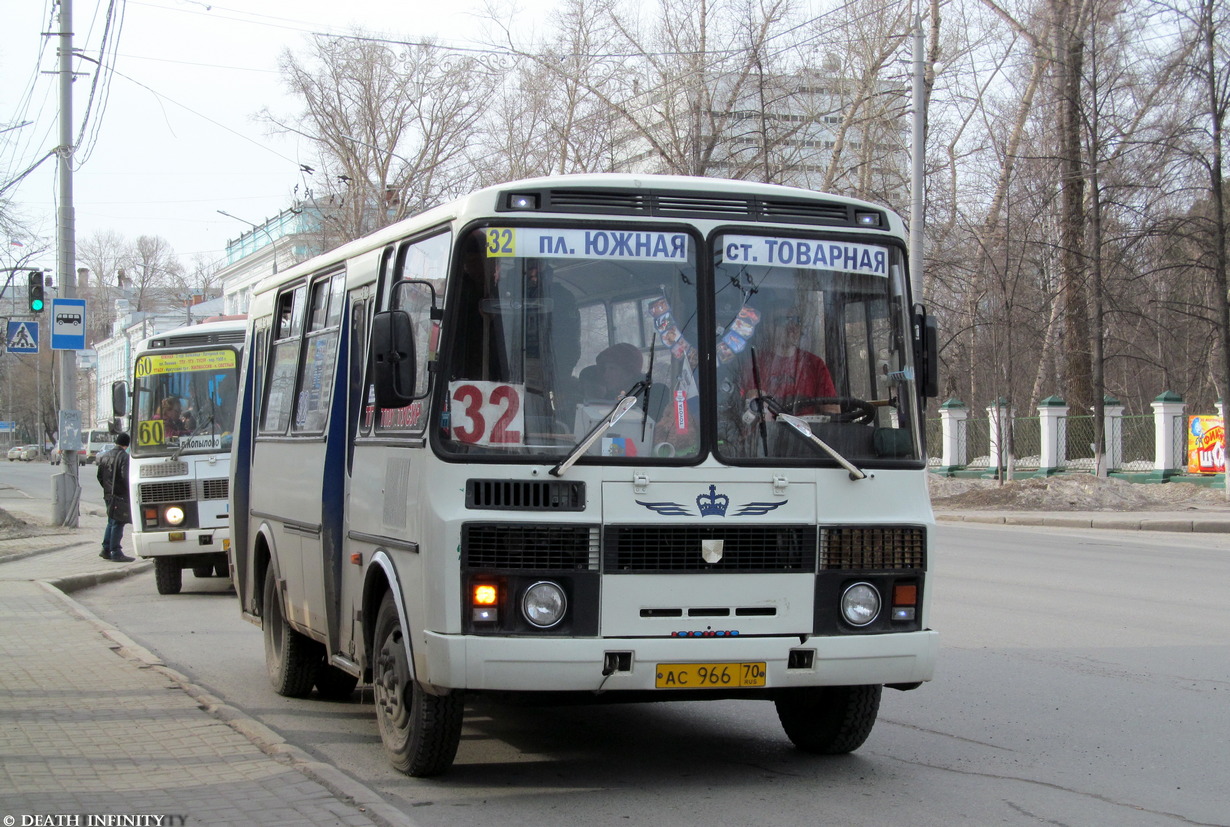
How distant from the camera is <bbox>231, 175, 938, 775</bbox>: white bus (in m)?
5.70

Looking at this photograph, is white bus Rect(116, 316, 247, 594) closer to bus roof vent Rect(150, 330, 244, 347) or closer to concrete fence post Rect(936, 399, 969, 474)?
bus roof vent Rect(150, 330, 244, 347)

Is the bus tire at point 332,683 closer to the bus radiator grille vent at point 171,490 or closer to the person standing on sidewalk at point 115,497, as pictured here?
the bus radiator grille vent at point 171,490

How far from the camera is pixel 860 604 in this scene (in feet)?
19.7

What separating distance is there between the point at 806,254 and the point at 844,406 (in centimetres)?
73

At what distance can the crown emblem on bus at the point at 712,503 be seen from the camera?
19.1ft

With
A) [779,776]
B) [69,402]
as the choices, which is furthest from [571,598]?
[69,402]

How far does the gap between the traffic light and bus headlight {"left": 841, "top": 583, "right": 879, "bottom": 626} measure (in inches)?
835

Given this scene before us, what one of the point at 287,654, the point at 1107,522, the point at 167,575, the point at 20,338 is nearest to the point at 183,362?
the point at 167,575

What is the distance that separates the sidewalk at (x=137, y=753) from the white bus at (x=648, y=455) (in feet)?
2.06

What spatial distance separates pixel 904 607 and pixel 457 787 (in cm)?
220

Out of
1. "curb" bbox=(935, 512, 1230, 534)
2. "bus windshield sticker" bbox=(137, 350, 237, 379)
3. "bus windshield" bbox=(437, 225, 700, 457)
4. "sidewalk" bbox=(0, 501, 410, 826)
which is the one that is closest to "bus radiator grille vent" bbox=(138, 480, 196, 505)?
"bus windshield sticker" bbox=(137, 350, 237, 379)

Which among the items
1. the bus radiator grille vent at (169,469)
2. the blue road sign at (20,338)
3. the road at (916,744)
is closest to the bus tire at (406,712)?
the road at (916,744)

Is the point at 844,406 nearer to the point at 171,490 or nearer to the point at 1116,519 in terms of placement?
the point at 171,490

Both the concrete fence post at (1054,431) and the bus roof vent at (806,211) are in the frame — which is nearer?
the bus roof vent at (806,211)
